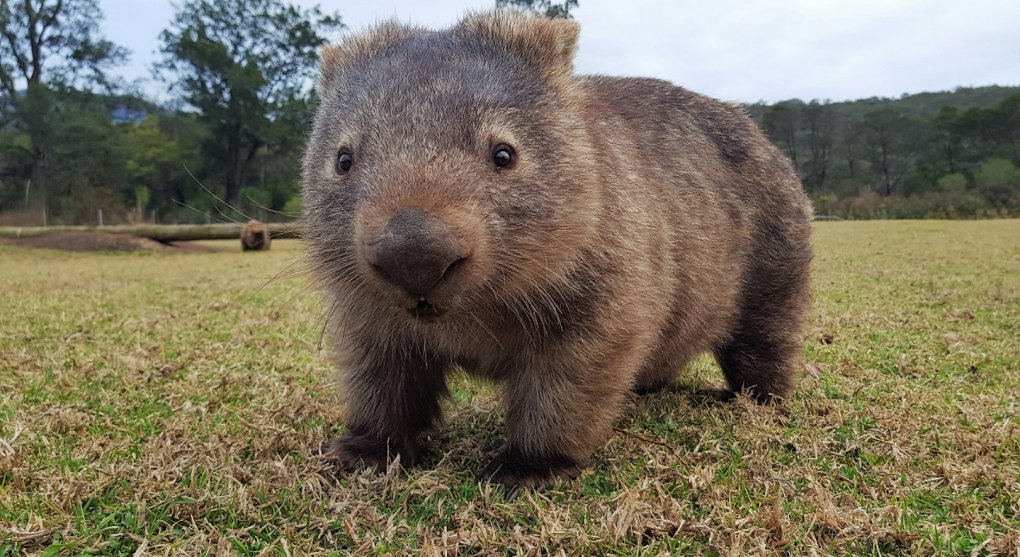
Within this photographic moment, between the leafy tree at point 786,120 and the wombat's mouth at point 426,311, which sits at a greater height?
the leafy tree at point 786,120

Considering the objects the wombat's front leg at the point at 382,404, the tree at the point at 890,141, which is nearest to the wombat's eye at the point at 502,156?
the wombat's front leg at the point at 382,404

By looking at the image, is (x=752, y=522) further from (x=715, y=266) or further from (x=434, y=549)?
(x=715, y=266)

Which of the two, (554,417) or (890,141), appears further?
(890,141)

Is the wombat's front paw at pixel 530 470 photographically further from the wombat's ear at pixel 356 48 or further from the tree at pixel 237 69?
the tree at pixel 237 69

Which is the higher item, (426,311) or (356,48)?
(356,48)

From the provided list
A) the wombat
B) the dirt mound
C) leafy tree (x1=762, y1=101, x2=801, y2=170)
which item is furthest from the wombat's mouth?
leafy tree (x1=762, y1=101, x2=801, y2=170)

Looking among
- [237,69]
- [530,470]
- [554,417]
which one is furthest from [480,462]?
[237,69]

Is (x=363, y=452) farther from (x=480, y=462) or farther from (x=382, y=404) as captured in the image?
(x=480, y=462)
